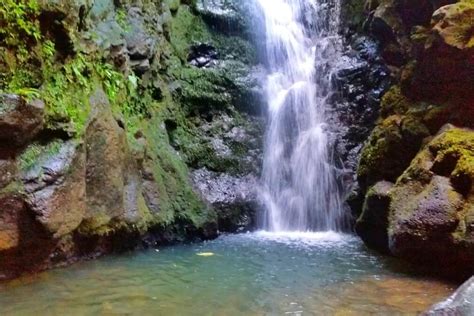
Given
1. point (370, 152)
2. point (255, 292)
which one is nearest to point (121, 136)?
point (255, 292)

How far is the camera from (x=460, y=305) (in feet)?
9.32

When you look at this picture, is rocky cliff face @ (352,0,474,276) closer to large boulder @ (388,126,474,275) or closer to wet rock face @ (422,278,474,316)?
large boulder @ (388,126,474,275)

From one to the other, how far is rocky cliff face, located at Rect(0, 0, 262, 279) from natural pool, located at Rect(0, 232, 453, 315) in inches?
25.2

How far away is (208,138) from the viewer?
9289 millimetres

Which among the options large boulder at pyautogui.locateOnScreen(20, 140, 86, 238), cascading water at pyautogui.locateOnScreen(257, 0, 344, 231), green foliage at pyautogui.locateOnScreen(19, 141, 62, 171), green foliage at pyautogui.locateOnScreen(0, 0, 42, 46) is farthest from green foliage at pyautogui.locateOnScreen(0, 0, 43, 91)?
cascading water at pyautogui.locateOnScreen(257, 0, 344, 231)

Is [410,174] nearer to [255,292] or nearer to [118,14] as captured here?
[255,292]

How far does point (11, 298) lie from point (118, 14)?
17.6 ft

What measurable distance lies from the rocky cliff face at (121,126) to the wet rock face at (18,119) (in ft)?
0.04

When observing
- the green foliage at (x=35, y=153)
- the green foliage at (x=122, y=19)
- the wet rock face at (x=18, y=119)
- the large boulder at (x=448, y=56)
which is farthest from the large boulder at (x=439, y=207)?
the green foliage at (x=122, y=19)

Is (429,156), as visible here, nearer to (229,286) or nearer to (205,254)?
(229,286)

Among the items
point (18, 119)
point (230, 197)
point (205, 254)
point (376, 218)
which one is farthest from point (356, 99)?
point (18, 119)

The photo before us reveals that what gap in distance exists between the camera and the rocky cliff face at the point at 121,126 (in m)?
4.86

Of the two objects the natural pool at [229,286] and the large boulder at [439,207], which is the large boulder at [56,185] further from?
the large boulder at [439,207]

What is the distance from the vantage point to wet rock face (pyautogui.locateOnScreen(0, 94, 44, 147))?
455cm
